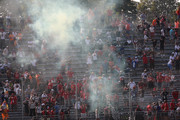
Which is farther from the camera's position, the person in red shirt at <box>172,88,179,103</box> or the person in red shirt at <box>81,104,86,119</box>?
the person in red shirt at <box>172,88,179,103</box>

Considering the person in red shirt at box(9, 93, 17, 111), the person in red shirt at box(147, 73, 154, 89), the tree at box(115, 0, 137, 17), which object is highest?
the tree at box(115, 0, 137, 17)

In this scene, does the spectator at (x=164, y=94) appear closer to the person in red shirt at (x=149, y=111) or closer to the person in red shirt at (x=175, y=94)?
the person in red shirt at (x=175, y=94)

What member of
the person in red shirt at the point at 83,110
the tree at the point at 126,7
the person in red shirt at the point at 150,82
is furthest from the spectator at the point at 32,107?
the tree at the point at 126,7

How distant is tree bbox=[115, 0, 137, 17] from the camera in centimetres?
5551

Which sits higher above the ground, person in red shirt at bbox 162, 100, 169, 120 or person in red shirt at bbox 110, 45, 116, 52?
person in red shirt at bbox 110, 45, 116, 52

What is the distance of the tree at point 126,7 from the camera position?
5551 centimetres

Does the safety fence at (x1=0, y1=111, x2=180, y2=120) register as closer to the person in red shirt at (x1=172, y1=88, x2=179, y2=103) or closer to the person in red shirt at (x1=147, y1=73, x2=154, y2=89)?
the person in red shirt at (x1=172, y1=88, x2=179, y2=103)

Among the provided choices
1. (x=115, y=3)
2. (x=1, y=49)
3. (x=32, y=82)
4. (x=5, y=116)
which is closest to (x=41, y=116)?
(x=5, y=116)

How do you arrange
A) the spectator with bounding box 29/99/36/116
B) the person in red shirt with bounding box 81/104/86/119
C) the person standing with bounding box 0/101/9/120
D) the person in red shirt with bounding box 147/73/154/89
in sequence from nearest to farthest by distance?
the person in red shirt with bounding box 81/104/86/119, the person standing with bounding box 0/101/9/120, the spectator with bounding box 29/99/36/116, the person in red shirt with bounding box 147/73/154/89

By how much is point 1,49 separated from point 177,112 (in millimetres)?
14562

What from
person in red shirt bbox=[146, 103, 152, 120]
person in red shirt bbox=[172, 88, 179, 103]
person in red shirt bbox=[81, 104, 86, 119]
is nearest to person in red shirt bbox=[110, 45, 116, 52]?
person in red shirt bbox=[172, 88, 179, 103]

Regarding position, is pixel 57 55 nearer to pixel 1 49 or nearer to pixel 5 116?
pixel 1 49

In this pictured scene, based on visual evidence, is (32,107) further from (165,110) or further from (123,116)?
(165,110)

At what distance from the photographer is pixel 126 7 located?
56.8 meters
